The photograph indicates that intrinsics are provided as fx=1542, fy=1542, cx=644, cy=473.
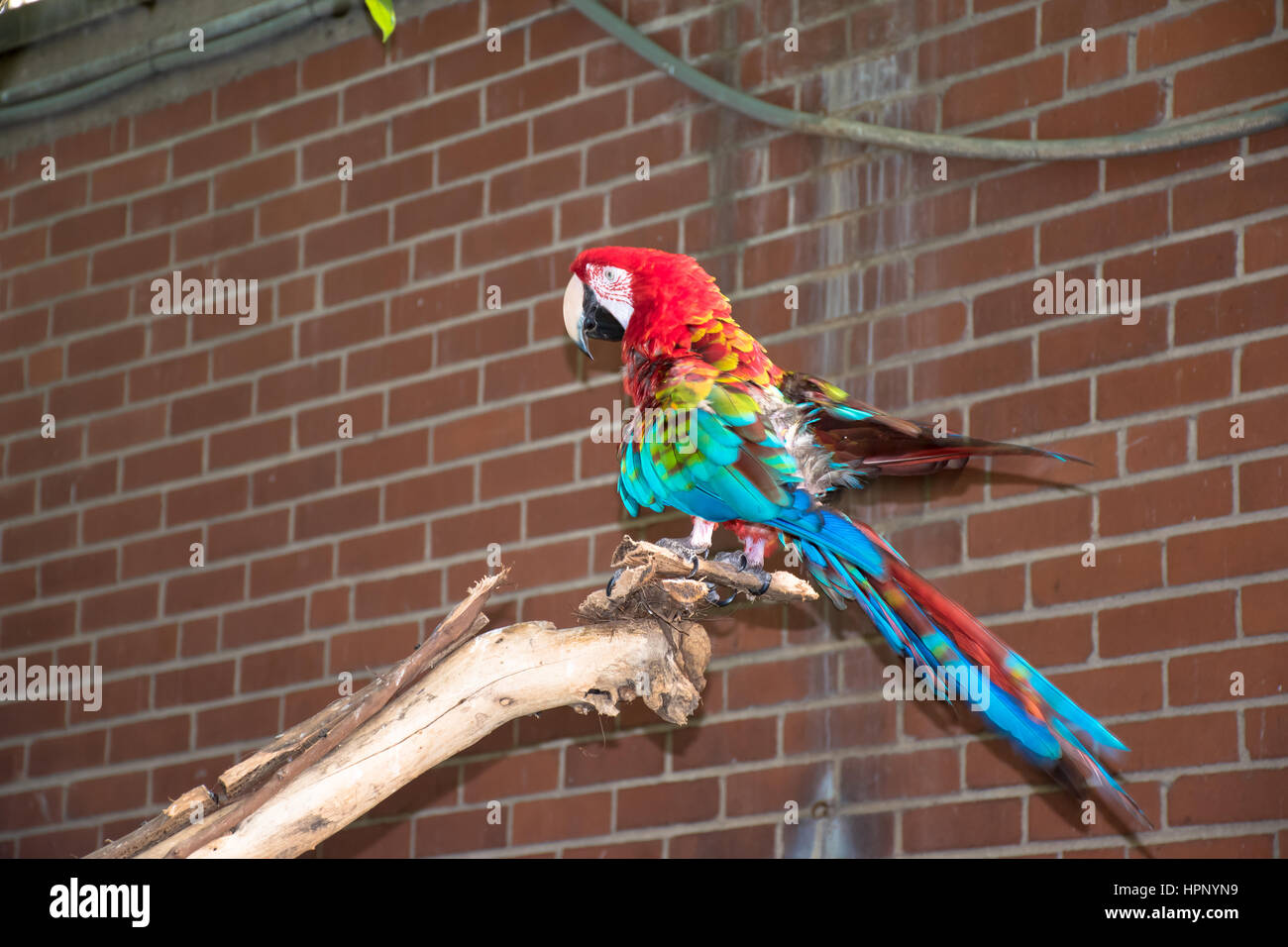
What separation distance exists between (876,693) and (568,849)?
0.69 meters

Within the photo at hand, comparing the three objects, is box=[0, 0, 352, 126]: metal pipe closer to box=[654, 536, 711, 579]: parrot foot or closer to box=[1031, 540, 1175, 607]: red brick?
box=[654, 536, 711, 579]: parrot foot

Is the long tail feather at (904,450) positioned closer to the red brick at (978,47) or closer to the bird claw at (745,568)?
the bird claw at (745,568)

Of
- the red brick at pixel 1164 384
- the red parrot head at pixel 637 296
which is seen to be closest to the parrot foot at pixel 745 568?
the red parrot head at pixel 637 296

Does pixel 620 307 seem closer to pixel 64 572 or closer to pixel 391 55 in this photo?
pixel 391 55

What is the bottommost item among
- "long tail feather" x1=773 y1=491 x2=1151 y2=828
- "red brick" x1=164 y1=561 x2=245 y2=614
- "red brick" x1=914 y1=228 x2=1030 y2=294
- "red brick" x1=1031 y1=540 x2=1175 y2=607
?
"long tail feather" x1=773 y1=491 x2=1151 y2=828

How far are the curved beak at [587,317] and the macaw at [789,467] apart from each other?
0.04m

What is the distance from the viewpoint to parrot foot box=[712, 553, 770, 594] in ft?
6.57

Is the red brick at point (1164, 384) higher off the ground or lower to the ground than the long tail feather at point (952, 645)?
higher

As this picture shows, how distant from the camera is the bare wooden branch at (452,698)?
1.81 metres

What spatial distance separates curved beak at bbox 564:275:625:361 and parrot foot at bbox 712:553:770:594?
15.6 inches

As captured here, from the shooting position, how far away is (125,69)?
12.1ft

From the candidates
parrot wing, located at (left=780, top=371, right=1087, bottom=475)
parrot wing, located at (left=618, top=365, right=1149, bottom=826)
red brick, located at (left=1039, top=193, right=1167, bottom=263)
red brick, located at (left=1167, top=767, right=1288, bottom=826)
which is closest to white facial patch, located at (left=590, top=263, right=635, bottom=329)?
parrot wing, located at (left=618, top=365, right=1149, bottom=826)

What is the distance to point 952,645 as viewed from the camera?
1.81 metres

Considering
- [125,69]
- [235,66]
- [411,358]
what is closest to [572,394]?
[411,358]
